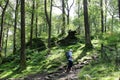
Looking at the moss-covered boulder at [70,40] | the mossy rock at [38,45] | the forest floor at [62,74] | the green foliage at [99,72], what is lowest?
the forest floor at [62,74]

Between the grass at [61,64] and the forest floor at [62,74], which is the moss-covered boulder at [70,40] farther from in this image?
the forest floor at [62,74]

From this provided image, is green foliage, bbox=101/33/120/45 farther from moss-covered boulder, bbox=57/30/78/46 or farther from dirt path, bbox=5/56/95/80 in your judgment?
moss-covered boulder, bbox=57/30/78/46

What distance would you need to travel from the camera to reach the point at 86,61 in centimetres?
1792

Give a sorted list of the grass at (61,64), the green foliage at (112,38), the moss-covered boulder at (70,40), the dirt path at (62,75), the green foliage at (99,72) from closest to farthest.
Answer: the green foliage at (99,72)
the grass at (61,64)
the dirt path at (62,75)
the green foliage at (112,38)
the moss-covered boulder at (70,40)

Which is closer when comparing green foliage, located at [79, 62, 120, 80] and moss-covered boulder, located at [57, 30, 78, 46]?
green foliage, located at [79, 62, 120, 80]

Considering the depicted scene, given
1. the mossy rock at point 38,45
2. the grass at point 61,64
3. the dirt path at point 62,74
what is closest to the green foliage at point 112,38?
the grass at point 61,64

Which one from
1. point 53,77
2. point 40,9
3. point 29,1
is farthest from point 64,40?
point 53,77

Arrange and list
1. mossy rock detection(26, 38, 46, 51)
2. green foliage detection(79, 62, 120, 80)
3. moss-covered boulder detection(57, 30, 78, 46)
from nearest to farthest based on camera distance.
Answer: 1. green foliage detection(79, 62, 120, 80)
2. moss-covered boulder detection(57, 30, 78, 46)
3. mossy rock detection(26, 38, 46, 51)

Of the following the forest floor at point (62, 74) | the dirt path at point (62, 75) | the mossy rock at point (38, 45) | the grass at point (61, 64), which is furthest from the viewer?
the mossy rock at point (38, 45)

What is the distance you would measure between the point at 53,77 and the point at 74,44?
11.7 meters

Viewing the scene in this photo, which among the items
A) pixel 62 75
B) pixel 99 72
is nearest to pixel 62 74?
pixel 62 75

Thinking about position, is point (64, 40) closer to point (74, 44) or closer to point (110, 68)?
point (74, 44)

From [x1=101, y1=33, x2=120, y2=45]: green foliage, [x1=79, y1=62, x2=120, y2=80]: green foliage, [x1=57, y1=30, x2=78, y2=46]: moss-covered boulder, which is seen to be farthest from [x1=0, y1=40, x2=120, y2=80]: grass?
[x1=57, y1=30, x2=78, y2=46]: moss-covered boulder

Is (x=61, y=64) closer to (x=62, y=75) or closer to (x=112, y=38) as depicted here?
(x=62, y=75)
